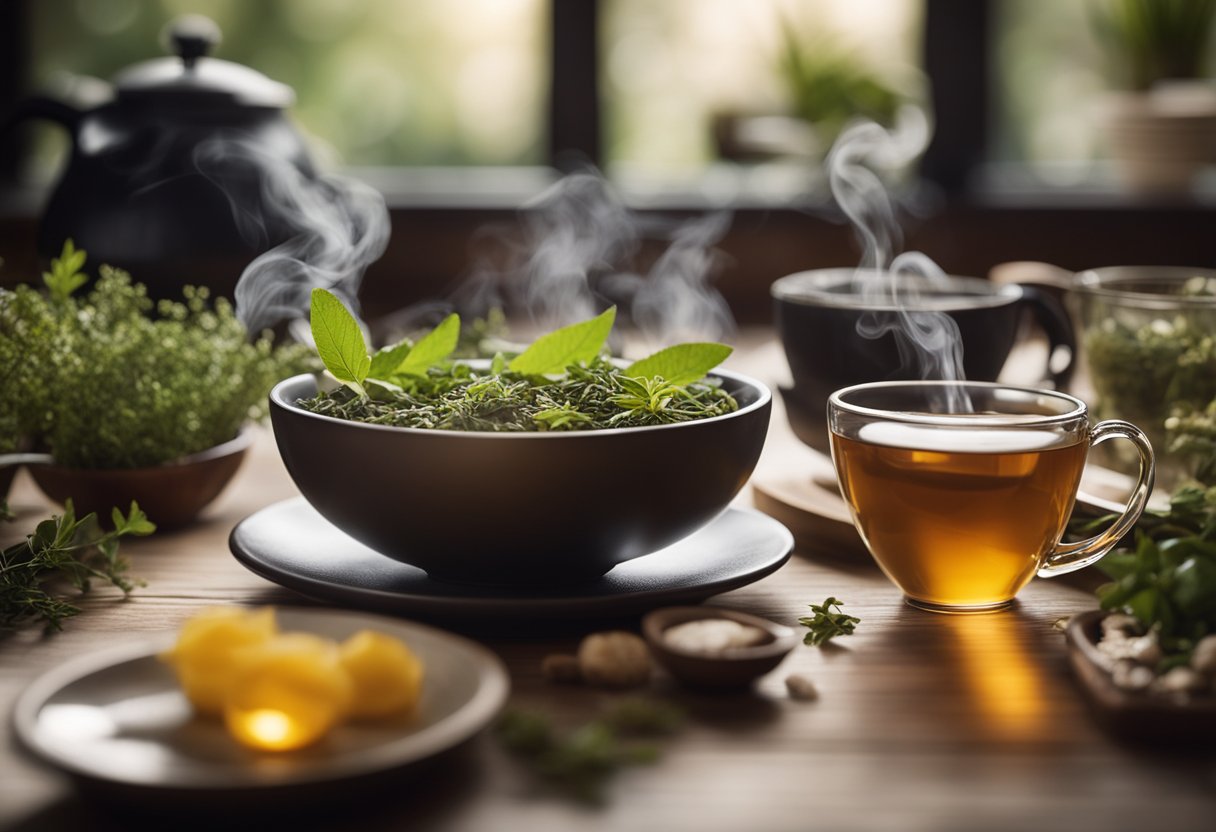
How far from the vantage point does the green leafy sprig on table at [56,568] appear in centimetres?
99

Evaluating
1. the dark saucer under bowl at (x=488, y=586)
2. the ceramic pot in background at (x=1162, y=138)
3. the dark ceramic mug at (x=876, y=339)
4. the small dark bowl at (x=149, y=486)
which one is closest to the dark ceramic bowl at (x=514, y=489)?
the dark saucer under bowl at (x=488, y=586)

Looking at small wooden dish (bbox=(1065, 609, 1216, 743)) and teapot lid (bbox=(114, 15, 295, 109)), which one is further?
teapot lid (bbox=(114, 15, 295, 109))

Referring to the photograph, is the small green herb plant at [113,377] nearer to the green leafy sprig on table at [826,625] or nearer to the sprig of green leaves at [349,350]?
the sprig of green leaves at [349,350]

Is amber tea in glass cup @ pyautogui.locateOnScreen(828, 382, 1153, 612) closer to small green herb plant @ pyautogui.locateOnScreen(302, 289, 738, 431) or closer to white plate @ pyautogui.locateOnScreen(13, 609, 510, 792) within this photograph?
small green herb plant @ pyautogui.locateOnScreen(302, 289, 738, 431)

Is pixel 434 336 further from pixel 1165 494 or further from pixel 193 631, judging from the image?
pixel 1165 494

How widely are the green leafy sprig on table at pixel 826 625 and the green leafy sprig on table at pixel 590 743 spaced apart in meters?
0.17

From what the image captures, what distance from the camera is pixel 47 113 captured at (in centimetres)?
169

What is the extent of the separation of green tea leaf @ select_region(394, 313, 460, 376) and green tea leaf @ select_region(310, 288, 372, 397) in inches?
3.2

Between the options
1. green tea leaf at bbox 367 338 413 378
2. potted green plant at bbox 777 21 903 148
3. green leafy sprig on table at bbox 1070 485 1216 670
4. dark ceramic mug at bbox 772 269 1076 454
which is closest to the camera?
green leafy sprig on table at bbox 1070 485 1216 670

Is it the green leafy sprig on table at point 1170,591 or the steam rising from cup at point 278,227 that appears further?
the steam rising from cup at point 278,227

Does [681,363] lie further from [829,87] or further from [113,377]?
[829,87]

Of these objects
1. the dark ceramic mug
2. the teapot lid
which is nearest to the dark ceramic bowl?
the dark ceramic mug

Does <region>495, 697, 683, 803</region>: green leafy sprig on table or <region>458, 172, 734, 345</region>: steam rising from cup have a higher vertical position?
<region>495, 697, 683, 803</region>: green leafy sprig on table

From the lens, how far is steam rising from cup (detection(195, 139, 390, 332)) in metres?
1.65
